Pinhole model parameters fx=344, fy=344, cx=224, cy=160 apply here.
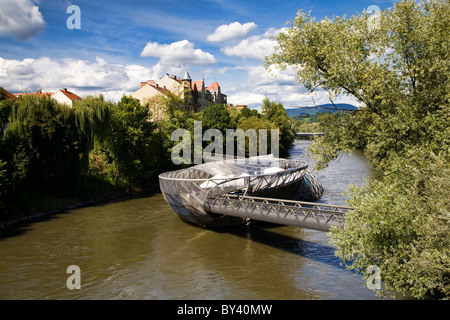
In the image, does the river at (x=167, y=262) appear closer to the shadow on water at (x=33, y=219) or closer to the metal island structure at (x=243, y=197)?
the shadow on water at (x=33, y=219)

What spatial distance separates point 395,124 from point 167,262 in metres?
11.3

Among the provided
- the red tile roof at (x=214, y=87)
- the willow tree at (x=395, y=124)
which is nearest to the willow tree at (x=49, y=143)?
the willow tree at (x=395, y=124)

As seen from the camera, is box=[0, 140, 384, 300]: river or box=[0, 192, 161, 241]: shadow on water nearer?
box=[0, 140, 384, 300]: river

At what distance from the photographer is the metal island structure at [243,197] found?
1515 cm

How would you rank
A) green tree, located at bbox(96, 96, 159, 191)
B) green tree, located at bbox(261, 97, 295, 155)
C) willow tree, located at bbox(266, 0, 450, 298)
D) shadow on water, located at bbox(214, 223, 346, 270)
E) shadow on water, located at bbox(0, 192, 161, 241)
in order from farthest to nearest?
green tree, located at bbox(261, 97, 295, 155) < green tree, located at bbox(96, 96, 159, 191) < shadow on water, located at bbox(0, 192, 161, 241) < shadow on water, located at bbox(214, 223, 346, 270) < willow tree, located at bbox(266, 0, 450, 298)

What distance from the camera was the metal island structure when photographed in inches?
596

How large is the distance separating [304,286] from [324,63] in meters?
8.43

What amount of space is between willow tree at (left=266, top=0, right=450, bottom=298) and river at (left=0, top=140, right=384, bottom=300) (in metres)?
2.99

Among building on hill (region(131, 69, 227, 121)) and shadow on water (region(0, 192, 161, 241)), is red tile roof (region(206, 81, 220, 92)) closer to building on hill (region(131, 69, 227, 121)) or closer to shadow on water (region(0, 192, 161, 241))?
building on hill (region(131, 69, 227, 121))

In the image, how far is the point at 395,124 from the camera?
10398 mm

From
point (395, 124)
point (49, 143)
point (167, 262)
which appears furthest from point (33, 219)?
point (395, 124)

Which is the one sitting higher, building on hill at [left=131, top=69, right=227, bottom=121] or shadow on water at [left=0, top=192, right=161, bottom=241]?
building on hill at [left=131, top=69, right=227, bottom=121]

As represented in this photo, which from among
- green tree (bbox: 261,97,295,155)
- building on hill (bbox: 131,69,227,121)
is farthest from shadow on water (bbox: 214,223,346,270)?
green tree (bbox: 261,97,295,155)

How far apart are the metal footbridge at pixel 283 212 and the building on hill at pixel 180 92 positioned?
2810 cm
